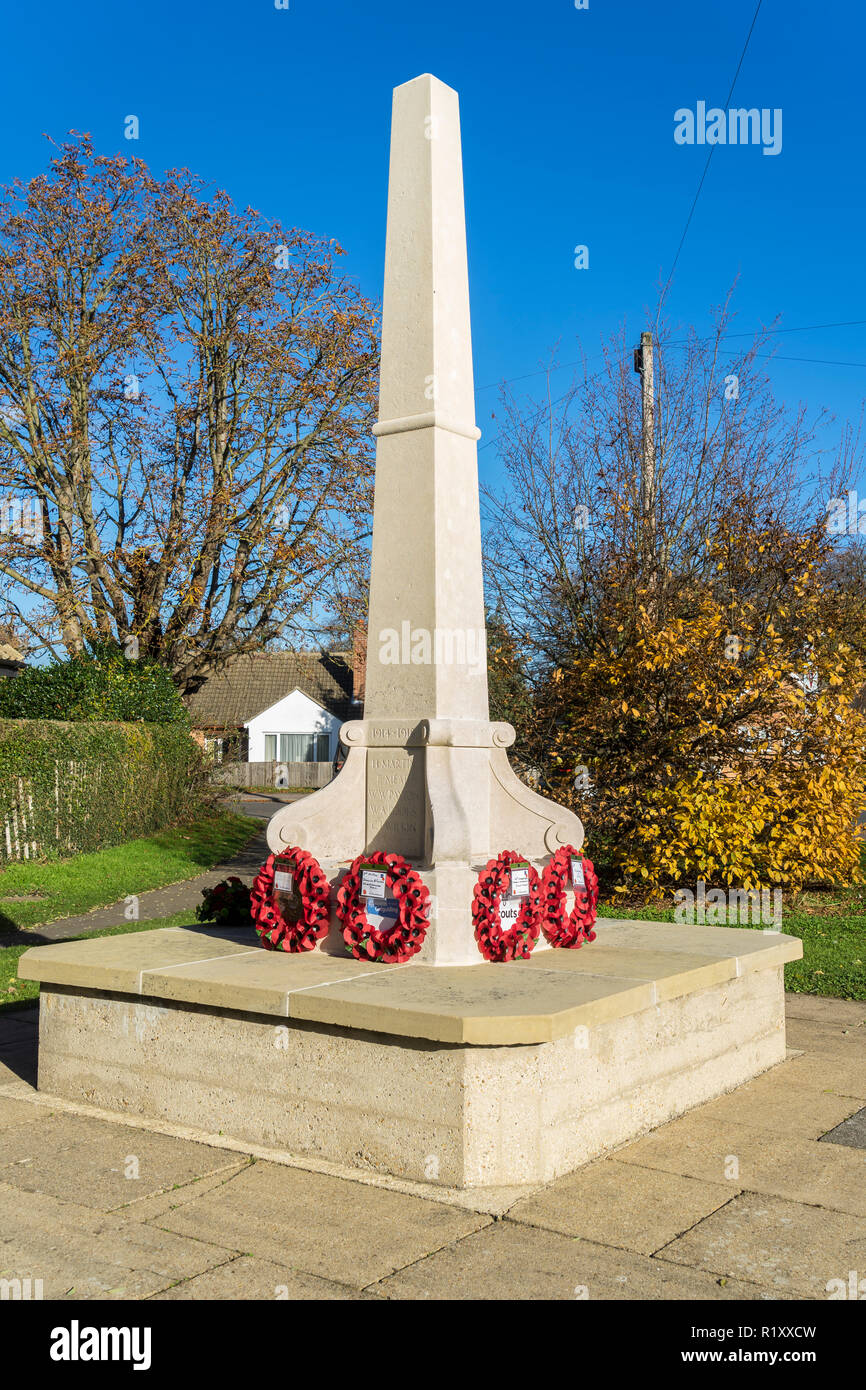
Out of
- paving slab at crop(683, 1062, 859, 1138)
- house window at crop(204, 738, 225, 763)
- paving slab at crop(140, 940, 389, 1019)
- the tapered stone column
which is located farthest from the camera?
house window at crop(204, 738, 225, 763)

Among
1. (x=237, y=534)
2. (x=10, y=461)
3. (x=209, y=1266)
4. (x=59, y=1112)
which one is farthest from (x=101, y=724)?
(x=209, y=1266)

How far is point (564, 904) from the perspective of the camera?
6.23m

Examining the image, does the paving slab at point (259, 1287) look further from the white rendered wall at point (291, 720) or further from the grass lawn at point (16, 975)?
the white rendered wall at point (291, 720)

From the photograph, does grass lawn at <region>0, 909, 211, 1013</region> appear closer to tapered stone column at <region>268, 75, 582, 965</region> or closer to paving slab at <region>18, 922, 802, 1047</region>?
paving slab at <region>18, 922, 802, 1047</region>

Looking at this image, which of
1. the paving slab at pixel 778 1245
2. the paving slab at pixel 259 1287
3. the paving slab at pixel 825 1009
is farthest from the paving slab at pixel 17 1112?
the paving slab at pixel 825 1009

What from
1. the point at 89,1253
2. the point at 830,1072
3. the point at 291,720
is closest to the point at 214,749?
the point at 830,1072

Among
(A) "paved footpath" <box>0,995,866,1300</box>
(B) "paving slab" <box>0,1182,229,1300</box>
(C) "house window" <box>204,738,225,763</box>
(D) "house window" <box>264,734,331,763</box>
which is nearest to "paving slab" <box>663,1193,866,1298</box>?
(A) "paved footpath" <box>0,995,866,1300</box>

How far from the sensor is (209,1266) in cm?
365

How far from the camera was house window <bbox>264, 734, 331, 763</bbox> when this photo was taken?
52531 mm

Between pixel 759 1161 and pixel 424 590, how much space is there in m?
3.30

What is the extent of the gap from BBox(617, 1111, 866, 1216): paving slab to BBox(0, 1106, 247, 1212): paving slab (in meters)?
1.82
